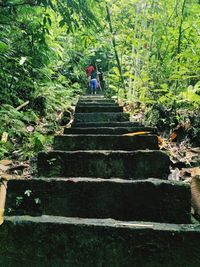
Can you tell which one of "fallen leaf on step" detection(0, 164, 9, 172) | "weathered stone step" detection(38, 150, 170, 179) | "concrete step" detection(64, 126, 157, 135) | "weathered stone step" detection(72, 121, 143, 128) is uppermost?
"weathered stone step" detection(72, 121, 143, 128)

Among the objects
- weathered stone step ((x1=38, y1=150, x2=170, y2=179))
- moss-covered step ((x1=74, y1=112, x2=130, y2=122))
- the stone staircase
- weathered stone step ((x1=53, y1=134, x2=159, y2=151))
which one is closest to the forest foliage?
moss-covered step ((x1=74, y1=112, x2=130, y2=122))

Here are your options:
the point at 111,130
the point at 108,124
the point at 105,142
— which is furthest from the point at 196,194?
the point at 108,124

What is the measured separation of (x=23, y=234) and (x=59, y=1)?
3384 mm

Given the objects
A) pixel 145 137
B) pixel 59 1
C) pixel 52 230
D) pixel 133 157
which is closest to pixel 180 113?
pixel 145 137

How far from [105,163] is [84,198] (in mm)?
649

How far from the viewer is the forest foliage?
421 centimetres

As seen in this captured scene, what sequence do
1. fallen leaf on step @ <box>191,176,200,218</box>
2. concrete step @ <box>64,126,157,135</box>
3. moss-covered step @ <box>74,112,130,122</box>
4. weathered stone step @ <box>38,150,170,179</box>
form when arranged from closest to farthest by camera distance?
fallen leaf on step @ <box>191,176,200,218</box> → weathered stone step @ <box>38,150,170,179</box> → concrete step @ <box>64,126,157,135</box> → moss-covered step @ <box>74,112,130,122</box>

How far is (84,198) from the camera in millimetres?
2480

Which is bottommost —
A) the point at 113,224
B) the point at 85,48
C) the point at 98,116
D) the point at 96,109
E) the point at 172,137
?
→ the point at 113,224

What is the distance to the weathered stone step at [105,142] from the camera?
11.5ft

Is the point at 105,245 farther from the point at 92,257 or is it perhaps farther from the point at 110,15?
the point at 110,15

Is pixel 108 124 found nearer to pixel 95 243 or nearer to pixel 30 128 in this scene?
pixel 30 128

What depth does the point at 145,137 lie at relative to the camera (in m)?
3.48

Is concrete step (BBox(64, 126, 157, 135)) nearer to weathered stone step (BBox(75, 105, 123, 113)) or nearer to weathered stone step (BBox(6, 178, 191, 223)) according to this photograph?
weathered stone step (BBox(6, 178, 191, 223))
